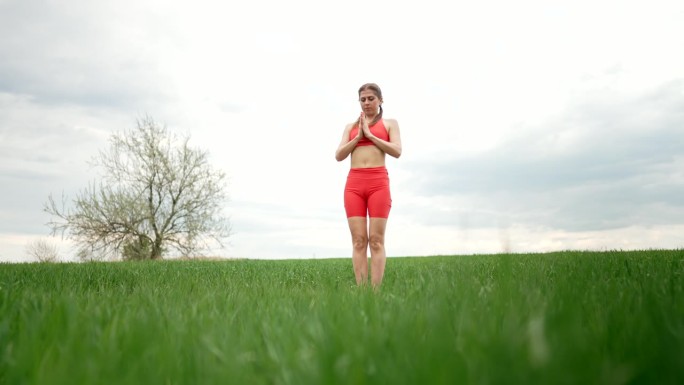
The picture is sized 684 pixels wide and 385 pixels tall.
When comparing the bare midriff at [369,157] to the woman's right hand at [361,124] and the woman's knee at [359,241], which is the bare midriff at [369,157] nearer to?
the woman's right hand at [361,124]

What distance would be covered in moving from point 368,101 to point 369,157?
80 centimetres

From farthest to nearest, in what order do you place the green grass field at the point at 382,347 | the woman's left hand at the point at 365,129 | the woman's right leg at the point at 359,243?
the woman's right leg at the point at 359,243 → the woman's left hand at the point at 365,129 → the green grass field at the point at 382,347

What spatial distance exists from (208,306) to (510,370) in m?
3.11

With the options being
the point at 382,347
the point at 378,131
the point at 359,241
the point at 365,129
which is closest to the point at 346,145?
the point at 365,129

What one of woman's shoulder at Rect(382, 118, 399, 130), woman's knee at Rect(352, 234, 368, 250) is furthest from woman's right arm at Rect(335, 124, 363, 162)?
woman's knee at Rect(352, 234, 368, 250)

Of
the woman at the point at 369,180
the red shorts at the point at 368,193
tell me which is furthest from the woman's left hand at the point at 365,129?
the red shorts at the point at 368,193

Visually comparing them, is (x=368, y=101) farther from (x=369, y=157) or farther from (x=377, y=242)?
(x=377, y=242)

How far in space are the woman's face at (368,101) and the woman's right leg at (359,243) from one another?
1489mm

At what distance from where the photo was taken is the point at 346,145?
21.0 ft

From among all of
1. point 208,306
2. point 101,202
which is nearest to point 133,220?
point 101,202

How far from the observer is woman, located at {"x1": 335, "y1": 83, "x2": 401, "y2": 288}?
6359mm

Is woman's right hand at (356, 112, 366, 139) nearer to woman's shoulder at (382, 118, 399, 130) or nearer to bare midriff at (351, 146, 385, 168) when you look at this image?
bare midriff at (351, 146, 385, 168)

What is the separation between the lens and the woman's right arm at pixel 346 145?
635 cm

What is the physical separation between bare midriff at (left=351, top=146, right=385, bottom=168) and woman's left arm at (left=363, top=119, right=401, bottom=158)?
0.29 feet
